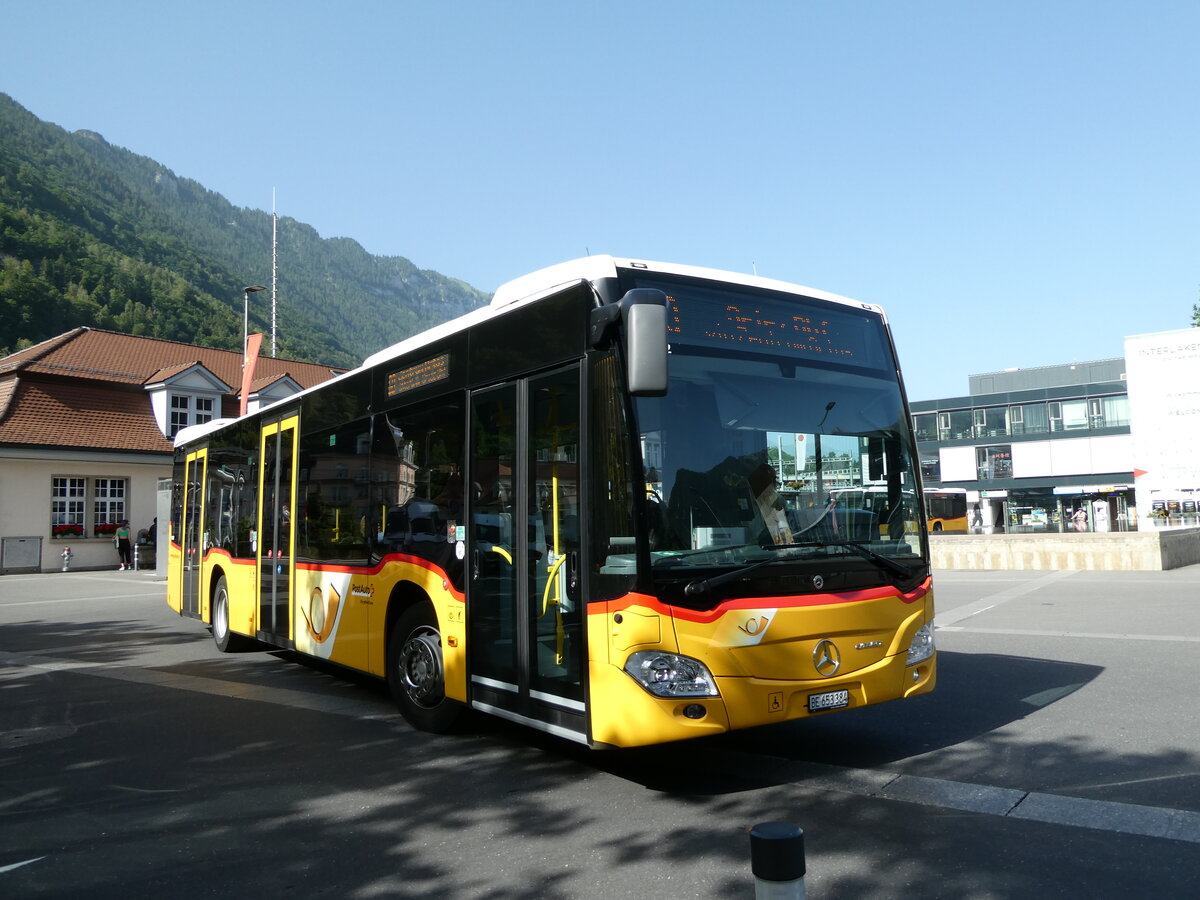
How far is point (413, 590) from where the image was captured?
7.38 m

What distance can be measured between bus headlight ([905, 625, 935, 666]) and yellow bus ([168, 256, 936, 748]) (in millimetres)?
15

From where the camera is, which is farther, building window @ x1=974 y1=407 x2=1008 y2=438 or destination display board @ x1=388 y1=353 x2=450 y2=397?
building window @ x1=974 y1=407 x2=1008 y2=438

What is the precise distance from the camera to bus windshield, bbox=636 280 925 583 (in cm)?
530

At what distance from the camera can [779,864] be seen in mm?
2334

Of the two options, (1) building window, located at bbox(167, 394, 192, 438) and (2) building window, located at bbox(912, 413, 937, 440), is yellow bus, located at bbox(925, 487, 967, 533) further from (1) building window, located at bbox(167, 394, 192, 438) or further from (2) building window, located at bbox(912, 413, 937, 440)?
(1) building window, located at bbox(167, 394, 192, 438)

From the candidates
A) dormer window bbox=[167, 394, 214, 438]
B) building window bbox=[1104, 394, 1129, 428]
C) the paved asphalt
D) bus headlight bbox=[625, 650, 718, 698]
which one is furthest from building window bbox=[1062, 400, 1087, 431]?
bus headlight bbox=[625, 650, 718, 698]

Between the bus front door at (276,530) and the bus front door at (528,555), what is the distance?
3.71 metres

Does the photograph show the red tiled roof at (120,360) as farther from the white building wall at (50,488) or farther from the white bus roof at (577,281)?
the white bus roof at (577,281)

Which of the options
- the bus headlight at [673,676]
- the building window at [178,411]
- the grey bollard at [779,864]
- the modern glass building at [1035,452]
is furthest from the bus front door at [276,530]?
the modern glass building at [1035,452]

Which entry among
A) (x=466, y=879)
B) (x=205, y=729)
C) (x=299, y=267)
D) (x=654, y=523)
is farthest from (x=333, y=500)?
(x=299, y=267)

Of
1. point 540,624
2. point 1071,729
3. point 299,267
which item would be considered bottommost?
point 1071,729

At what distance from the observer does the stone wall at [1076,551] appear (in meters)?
24.2

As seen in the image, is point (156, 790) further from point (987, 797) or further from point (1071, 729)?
point (1071, 729)

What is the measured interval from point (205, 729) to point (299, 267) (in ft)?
671
